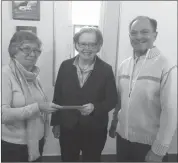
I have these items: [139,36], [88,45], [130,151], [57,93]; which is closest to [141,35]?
[139,36]

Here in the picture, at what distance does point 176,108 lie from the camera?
0.94 meters

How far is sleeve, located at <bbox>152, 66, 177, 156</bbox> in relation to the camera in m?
0.90

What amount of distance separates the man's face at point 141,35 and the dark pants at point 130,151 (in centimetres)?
47

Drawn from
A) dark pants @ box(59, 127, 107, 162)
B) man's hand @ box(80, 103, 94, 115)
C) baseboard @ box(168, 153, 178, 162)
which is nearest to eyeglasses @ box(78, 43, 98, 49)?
man's hand @ box(80, 103, 94, 115)

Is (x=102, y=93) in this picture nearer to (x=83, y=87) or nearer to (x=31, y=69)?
(x=83, y=87)

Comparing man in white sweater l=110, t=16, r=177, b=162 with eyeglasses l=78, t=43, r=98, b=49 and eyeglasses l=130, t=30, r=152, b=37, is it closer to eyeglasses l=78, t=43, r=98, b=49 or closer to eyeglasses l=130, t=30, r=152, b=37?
eyeglasses l=130, t=30, r=152, b=37

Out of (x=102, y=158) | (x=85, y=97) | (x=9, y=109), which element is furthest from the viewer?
(x=102, y=158)

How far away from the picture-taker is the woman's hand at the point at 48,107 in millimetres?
944

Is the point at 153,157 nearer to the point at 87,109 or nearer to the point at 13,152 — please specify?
the point at 87,109

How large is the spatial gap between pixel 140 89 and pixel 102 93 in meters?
0.18

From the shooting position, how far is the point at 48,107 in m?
0.95

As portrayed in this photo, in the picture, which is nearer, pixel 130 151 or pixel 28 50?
pixel 28 50

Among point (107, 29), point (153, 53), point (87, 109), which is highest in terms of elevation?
point (107, 29)

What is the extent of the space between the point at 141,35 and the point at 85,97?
40 cm
